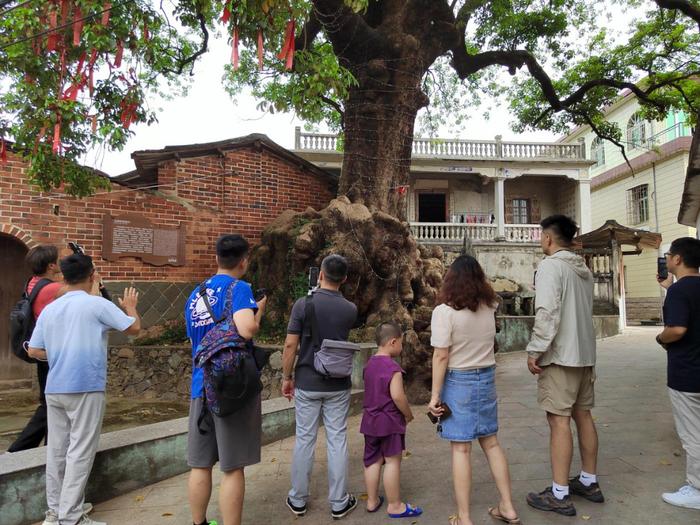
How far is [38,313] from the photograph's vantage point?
3549 mm

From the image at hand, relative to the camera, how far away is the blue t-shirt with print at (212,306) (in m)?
2.57

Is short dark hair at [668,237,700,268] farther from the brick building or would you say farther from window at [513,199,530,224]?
window at [513,199,530,224]

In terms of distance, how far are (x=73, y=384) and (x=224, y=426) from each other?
1.06 meters

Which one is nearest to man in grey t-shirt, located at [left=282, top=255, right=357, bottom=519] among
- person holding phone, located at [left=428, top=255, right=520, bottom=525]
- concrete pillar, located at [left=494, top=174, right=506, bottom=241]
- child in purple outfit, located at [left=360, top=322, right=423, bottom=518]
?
child in purple outfit, located at [left=360, top=322, right=423, bottom=518]

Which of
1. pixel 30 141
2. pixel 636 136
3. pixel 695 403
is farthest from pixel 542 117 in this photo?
pixel 636 136

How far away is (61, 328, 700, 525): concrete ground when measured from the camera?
2.94 metres

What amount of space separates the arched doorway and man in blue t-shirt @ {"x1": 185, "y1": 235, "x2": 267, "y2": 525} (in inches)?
256

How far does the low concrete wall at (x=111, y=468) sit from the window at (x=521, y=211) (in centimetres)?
1951

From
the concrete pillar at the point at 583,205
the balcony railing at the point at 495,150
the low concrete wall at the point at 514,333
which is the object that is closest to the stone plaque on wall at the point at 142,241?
the low concrete wall at the point at 514,333

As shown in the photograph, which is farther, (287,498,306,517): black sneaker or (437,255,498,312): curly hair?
(287,498,306,517): black sneaker

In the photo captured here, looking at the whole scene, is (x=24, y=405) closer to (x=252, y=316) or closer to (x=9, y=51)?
(x=9, y=51)

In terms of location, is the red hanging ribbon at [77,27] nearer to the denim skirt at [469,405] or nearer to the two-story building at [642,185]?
the denim skirt at [469,405]

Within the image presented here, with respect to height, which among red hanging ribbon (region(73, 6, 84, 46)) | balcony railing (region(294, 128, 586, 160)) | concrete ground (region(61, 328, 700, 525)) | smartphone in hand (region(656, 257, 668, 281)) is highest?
balcony railing (region(294, 128, 586, 160))

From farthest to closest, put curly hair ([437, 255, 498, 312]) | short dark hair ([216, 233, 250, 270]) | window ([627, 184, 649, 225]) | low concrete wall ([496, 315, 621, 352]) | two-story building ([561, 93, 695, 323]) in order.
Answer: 1. window ([627, 184, 649, 225])
2. two-story building ([561, 93, 695, 323])
3. low concrete wall ([496, 315, 621, 352])
4. curly hair ([437, 255, 498, 312])
5. short dark hair ([216, 233, 250, 270])
